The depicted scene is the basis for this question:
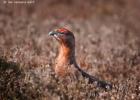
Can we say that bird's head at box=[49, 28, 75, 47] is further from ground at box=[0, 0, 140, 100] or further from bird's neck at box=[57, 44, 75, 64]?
ground at box=[0, 0, 140, 100]

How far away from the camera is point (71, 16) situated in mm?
17531

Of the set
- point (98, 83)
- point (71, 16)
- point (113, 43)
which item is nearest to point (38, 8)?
point (71, 16)

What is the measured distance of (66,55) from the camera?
7758 millimetres

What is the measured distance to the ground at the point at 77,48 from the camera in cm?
674

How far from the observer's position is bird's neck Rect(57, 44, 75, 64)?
767 cm

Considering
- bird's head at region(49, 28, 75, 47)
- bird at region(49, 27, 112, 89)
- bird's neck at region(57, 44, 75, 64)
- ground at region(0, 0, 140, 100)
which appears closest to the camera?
ground at region(0, 0, 140, 100)

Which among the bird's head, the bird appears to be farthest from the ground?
the bird's head

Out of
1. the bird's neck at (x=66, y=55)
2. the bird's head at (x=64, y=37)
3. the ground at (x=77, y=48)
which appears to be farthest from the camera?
the bird's head at (x=64, y=37)

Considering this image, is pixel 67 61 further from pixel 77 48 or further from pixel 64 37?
Answer: pixel 77 48

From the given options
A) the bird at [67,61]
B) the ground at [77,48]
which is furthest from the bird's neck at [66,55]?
the ground at [77,48]

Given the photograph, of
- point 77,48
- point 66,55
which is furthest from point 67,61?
point 77,48

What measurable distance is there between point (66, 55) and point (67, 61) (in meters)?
0.13

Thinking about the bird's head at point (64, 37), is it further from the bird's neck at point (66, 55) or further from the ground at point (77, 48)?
the ground at point (77, 48)

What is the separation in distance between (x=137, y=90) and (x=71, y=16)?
1007cm
